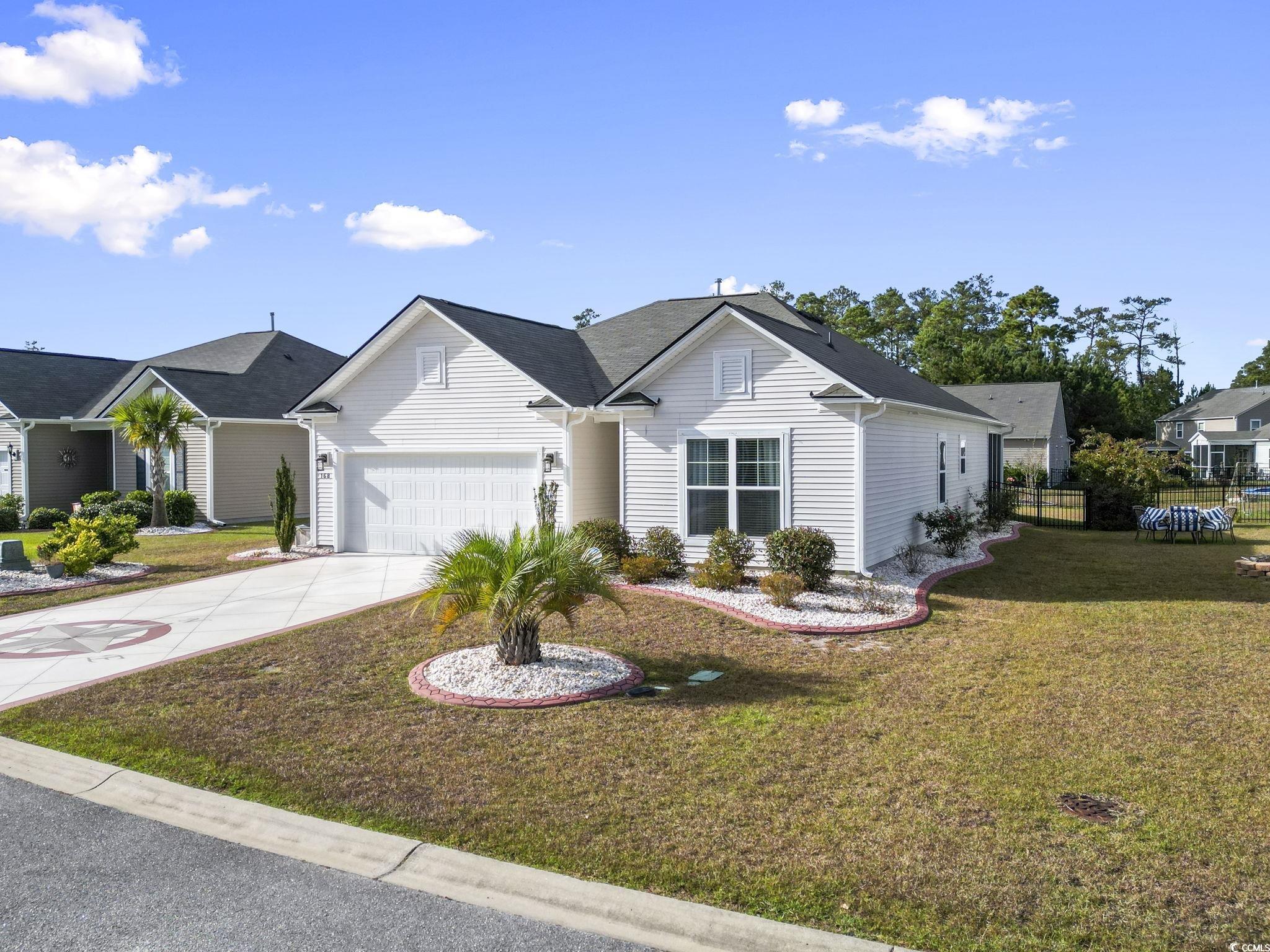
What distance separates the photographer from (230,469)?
83.4ft

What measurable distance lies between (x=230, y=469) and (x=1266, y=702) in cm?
2556

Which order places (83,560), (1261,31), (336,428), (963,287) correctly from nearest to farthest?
(1261,31) < (83,560) < (336,428) < (963,287)

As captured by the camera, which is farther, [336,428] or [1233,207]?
[1233,207]

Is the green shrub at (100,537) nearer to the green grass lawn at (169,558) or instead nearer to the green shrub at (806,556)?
the green grass lawn at (169,558)

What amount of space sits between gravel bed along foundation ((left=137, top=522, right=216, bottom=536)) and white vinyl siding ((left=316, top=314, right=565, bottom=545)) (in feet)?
23.4

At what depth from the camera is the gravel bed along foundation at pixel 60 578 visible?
1421cm

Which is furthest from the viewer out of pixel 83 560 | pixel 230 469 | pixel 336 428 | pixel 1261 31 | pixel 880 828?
pixel 230 469

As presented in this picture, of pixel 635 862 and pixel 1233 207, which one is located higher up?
pixel 1233 207

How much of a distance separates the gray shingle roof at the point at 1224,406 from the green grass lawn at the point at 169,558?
6744 centimetres

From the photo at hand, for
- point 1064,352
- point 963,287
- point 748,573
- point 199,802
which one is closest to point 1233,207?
point 748,573

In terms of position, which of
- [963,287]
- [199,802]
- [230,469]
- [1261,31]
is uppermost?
[963,287]

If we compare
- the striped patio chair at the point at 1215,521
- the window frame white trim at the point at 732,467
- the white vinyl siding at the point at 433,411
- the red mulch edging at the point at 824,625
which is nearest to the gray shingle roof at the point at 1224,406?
the striped patio chair at the point at 1215,521

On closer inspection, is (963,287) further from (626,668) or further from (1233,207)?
(626,668)

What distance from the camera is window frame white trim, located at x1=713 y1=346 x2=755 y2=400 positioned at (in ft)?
47.6
